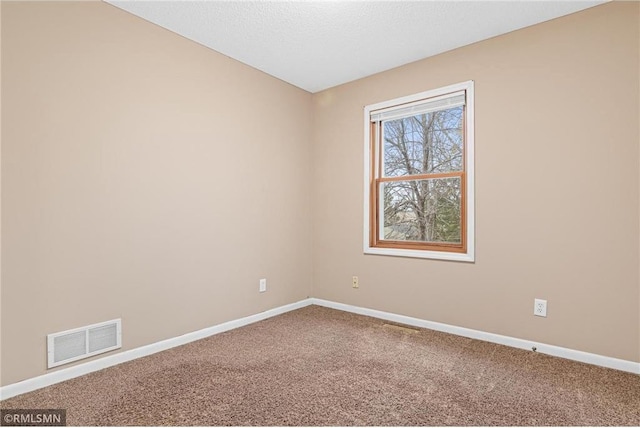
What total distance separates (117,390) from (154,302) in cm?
70

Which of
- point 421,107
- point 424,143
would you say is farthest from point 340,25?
point 424,143

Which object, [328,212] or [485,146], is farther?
[328,212]

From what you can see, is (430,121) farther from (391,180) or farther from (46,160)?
(46,160)

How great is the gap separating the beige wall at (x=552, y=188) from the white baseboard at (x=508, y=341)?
43mm

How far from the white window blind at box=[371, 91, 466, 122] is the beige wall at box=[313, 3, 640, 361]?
0.13m

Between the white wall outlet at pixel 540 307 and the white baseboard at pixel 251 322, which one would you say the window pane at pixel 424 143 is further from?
the white baseboard at pixel 251 322

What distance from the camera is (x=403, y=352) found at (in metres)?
2.58

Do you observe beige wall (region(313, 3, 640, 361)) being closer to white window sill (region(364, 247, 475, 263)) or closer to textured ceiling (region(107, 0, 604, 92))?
white window sill (region(364, 247, 475, 263))

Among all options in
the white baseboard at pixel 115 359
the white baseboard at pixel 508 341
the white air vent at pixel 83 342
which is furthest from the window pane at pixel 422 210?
the white air vent at pixel 83 342

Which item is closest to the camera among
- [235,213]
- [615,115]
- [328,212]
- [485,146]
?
[615,115]

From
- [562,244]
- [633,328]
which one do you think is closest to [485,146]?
[562,244]

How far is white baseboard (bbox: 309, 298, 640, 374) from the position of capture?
Result: 2.28 meters

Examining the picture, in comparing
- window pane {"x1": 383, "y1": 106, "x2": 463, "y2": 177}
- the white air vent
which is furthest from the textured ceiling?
the white air vent

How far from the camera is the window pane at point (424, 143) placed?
311 cm
